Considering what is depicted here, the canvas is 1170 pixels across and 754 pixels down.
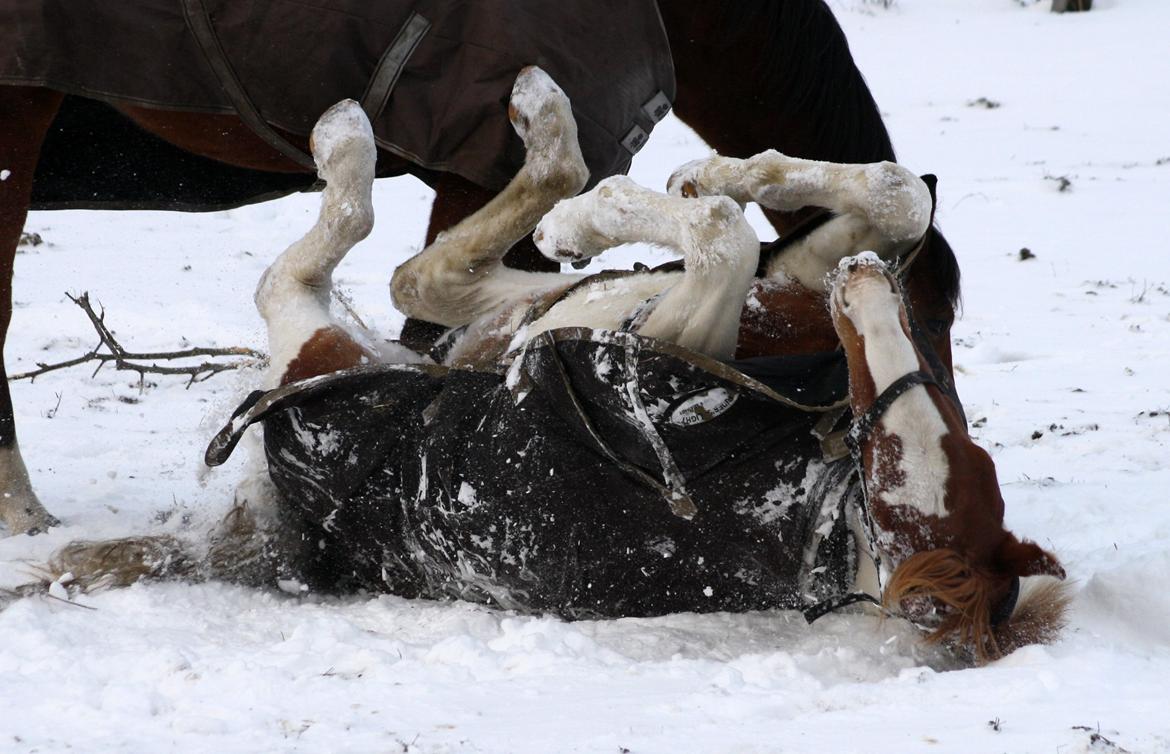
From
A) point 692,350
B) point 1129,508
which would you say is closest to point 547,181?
point 692,350

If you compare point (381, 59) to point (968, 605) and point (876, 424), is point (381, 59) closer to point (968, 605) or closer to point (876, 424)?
point (876, 424)

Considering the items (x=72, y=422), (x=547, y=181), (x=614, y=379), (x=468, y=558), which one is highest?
(x=547, y=181)

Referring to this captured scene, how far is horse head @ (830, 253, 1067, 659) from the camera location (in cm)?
198

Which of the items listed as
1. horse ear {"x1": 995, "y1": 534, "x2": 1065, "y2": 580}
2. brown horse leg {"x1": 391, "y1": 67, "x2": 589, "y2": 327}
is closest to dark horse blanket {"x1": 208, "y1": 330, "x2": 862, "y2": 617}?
horse ear {"x1": 995, "y1": 534, "x2": 1065, "y2": 580}

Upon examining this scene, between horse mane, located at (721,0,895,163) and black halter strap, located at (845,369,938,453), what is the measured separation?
3.82 ft

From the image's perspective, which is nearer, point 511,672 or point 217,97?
point 511,672

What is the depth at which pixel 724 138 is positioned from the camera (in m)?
3.21

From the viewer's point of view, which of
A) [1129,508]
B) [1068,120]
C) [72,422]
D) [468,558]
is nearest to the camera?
[468,558]

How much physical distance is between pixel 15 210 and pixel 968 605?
2401mm

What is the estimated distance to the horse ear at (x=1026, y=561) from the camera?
2.02m

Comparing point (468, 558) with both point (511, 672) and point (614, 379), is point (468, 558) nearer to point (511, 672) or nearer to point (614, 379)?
point (511, 672)

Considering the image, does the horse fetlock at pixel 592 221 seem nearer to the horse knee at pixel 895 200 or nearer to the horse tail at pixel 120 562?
the horse knee at pixel 895 200

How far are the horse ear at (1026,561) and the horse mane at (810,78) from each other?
1311mm

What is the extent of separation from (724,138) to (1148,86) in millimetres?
8552
